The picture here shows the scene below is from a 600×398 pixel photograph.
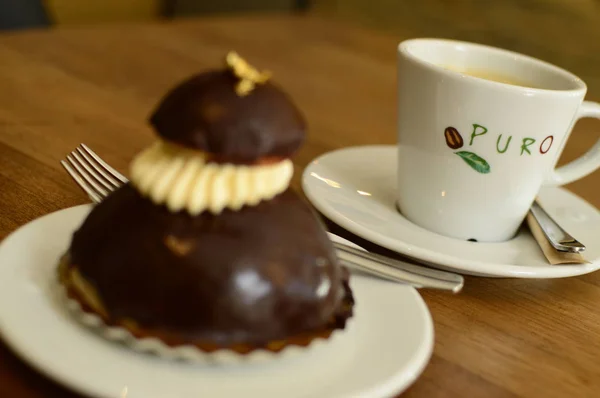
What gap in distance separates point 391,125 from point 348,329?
75cm

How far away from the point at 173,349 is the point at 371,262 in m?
0.23

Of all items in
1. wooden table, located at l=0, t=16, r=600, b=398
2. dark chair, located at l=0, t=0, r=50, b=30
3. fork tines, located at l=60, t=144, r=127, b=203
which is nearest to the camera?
wooden table, located at l=0, t=16, r=600, b=398

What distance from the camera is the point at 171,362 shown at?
44 cm

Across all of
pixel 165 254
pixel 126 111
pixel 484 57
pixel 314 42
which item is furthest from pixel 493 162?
pixel 314 42

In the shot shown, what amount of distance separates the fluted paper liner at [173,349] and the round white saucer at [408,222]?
0.24 m

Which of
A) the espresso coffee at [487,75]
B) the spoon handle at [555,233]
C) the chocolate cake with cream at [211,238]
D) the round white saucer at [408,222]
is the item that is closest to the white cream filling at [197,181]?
the chocolate cake with cream at [211,238]

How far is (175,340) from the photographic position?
0.44m

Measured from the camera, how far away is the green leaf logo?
2.43 feet

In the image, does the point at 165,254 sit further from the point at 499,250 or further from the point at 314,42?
the point at 314,42

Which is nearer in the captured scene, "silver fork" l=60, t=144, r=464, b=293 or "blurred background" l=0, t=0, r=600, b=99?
"silver fork" l=60, t=144, r=464, b=293

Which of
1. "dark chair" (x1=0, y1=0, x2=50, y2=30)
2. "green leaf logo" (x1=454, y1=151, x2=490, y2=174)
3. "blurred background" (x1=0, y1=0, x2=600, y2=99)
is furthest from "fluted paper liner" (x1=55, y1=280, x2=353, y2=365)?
"blurred background" (x1=0, y1=0, x2=600, y2=99)

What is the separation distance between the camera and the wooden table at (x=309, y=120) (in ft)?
1.79

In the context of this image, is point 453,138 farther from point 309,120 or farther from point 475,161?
point 309,120

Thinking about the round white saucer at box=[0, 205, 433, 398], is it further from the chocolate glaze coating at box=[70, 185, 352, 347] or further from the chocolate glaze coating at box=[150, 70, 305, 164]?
the chocolate glaze coating at box=[150, 70, 305, 164]
